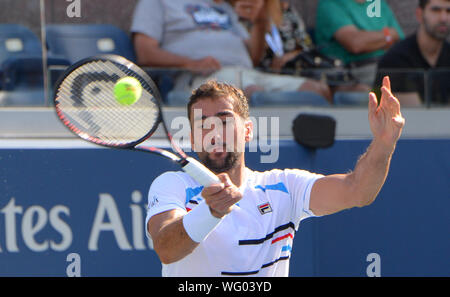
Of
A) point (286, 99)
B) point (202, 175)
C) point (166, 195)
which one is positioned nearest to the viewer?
point (202, 175)

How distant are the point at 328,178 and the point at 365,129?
1.26 m

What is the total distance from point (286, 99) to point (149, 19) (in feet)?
2.88

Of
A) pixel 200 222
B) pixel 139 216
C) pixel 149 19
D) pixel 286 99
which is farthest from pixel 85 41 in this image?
pixel 200 222

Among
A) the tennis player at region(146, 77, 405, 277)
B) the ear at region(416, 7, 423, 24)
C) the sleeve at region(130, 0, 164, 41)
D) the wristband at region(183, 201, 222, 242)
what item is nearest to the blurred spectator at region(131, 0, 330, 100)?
the sleeve at region(130, 0, 164, 41)

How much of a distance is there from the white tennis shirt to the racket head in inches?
7.9

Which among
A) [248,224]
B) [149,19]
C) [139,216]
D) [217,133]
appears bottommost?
[139,216]

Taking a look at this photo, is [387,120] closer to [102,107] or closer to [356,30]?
[102,107]

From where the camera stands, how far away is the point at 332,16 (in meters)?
4.12

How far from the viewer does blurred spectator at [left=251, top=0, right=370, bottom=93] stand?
12.1 ft

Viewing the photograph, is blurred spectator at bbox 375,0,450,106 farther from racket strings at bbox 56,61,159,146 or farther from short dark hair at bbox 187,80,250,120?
racket strings at bbox 56,61,159,146

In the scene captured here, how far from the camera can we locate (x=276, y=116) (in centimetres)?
355
